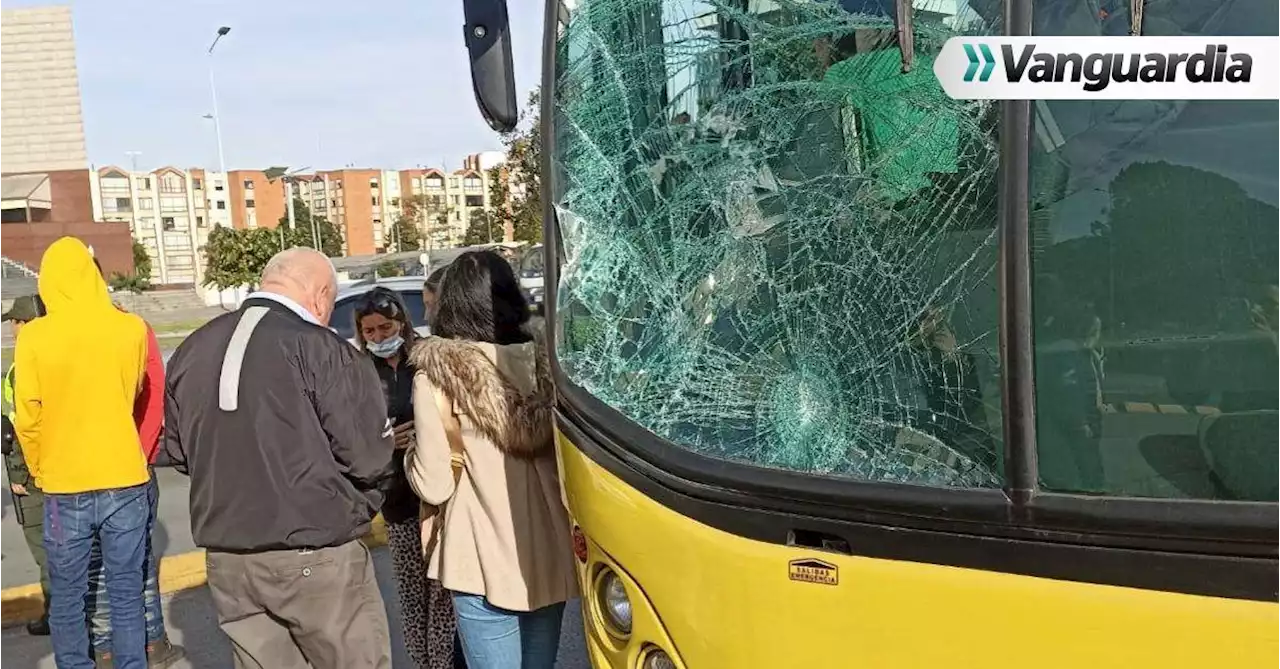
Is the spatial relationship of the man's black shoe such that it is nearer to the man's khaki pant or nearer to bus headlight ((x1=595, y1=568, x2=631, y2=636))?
the man's khaki pant

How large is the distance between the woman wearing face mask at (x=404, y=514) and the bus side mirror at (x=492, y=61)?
1115 mm

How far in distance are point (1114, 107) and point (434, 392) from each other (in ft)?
6.27

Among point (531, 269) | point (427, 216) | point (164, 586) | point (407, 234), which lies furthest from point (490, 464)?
point (407, 234)

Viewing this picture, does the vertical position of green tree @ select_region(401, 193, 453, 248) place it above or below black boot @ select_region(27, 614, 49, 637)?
above

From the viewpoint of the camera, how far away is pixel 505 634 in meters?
3.06

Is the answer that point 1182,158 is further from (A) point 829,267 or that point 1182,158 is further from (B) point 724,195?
(B) point 724,195

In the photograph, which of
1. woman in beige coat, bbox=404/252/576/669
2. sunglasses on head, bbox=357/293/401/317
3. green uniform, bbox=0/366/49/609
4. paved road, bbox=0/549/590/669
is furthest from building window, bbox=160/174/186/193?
woman in beige coat, bbox=404/252/576/669

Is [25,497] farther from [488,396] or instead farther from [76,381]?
[488,396]

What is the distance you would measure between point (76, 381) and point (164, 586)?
88.7 inches

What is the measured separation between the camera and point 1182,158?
157cm

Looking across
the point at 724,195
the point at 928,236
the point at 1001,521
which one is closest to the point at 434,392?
the point at 724,195

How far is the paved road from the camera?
4707 millimetres
